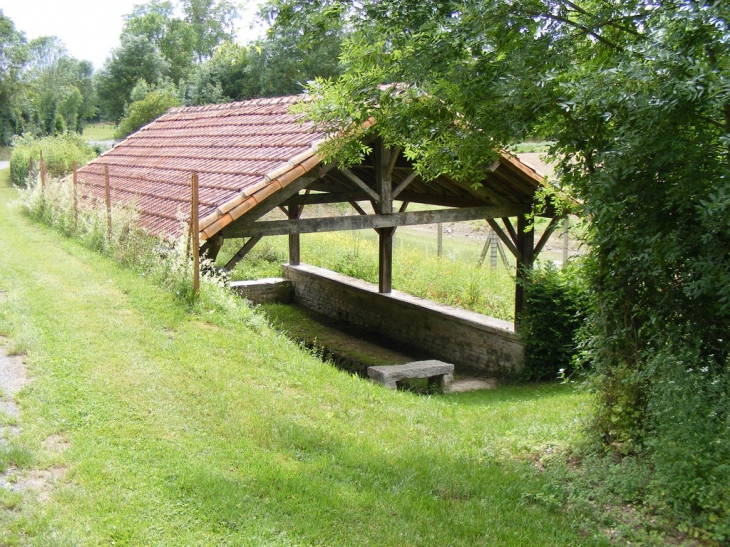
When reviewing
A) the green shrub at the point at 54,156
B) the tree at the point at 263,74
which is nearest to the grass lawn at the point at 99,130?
the tree at the point at 263,74

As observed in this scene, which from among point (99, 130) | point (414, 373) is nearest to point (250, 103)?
point (414, 373)

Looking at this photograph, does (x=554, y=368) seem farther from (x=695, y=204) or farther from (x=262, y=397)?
(x=695, y=204)

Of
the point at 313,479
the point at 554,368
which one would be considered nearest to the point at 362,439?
the point at 313,479

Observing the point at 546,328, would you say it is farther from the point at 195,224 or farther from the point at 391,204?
the point at 195,224

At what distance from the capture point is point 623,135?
14.2 ft

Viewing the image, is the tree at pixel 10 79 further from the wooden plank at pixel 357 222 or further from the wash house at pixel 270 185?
the wooden plank at pixel 357 222

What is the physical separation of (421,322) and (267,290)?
5.25 meters

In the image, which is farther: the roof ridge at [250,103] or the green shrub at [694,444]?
the roof ridge at [250,103]

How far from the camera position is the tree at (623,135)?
3.87 m

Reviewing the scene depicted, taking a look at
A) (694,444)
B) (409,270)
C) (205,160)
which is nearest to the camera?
(694,444)

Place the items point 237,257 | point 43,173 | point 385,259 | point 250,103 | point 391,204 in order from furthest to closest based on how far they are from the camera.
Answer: point 43,173 → point 250,103 → point 385,259 → point 391,204 → point 237,257

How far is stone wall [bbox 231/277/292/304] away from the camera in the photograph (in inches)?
648

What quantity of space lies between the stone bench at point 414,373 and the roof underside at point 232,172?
2716 mm

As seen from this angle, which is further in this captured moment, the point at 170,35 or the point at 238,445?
the point at 170,35
